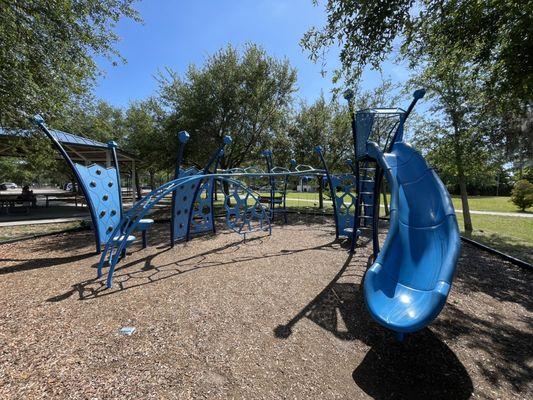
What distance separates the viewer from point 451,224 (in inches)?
134

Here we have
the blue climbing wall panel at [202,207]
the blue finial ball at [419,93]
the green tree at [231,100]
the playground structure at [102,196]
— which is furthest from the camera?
the green tree at [231,100]

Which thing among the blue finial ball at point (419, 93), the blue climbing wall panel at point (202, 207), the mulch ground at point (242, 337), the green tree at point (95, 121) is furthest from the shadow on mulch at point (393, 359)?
the green tree at point (95, 121)

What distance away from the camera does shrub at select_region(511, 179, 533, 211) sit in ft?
59.7

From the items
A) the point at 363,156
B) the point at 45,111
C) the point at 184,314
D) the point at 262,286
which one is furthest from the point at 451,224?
the point at 45,111

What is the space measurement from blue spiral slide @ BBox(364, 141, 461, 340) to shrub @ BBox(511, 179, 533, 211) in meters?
19.9

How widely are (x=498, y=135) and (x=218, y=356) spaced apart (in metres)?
11.0

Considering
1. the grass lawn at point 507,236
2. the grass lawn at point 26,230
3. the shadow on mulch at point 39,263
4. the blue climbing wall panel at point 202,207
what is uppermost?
the blue climbing wall panel at point 202,207

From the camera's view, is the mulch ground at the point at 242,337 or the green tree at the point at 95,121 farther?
the green tree at the point at 95,121

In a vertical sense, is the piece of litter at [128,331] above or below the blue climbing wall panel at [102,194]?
below

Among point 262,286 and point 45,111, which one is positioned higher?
point 45,111

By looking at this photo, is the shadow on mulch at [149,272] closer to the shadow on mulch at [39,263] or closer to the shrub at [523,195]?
the shadow on mulch at [39,263]

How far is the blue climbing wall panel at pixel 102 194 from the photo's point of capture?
581 centimetres

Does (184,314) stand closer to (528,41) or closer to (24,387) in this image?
(24,387)

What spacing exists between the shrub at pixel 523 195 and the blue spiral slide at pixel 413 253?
65.3 feet
